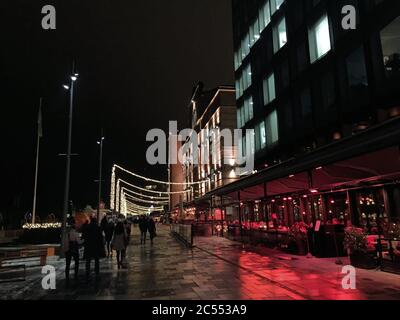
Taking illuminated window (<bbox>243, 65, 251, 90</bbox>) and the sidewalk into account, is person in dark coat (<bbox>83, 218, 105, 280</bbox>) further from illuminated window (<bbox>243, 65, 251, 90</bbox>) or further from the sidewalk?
illuminated window (<bbox>243, 65, 251, 90</bbox>)

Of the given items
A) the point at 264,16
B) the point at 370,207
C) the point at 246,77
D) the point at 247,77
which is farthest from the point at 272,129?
the point at 370,207

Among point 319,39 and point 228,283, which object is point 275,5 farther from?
point 228,283

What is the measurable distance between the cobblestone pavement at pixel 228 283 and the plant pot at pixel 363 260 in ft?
1.91

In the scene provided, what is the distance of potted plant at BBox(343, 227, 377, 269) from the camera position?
12.0 metres

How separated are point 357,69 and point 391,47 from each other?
255 centimetres

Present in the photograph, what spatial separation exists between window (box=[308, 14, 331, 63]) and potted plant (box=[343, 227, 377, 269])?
15.8m

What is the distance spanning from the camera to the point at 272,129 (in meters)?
34.3

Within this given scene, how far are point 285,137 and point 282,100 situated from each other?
345 centimetres

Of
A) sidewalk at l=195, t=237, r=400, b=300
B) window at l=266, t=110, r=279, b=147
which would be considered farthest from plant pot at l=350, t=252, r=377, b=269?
window at l=266, t=110, r=279, b=147
